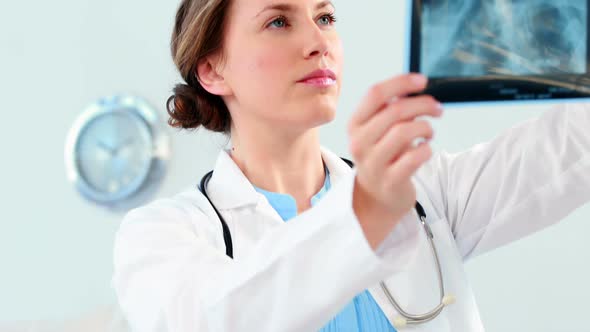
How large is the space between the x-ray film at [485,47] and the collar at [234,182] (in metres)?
0.47

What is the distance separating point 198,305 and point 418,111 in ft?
1.10

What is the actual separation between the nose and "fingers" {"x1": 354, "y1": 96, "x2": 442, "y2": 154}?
1.37ft

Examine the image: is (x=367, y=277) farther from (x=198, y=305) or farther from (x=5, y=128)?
(x=5, y=128)

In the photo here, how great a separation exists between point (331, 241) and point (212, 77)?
625 mm

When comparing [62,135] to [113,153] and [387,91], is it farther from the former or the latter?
[387,91]

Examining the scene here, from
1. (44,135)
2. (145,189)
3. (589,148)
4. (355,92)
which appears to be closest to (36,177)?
(44,135)

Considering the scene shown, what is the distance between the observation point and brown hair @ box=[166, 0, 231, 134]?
4.06 ft

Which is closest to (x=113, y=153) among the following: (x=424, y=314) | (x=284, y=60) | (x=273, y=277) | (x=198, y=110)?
(x=198, y=110)

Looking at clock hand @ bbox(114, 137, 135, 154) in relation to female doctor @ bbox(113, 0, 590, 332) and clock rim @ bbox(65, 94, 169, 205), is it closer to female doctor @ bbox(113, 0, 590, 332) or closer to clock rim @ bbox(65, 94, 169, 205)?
clock rim @ bbox(65, 94, 169, 205)

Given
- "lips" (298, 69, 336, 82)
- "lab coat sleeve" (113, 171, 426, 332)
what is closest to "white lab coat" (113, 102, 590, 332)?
"lab coat sleeve" (113, 171, 426, 332)

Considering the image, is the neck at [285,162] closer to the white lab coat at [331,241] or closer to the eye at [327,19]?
the white lab coat at [331,241]

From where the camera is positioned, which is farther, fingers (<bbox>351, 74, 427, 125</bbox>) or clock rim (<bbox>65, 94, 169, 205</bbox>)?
clock rim (<bbox>65, 94, 169, 205</bbox>)

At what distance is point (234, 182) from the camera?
4.02ft

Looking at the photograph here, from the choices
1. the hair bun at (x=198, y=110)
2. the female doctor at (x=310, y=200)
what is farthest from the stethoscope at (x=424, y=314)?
the hair bun at (x=198, y=110)
